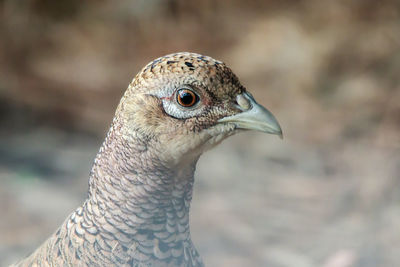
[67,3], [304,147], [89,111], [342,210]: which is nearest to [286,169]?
[304,147]

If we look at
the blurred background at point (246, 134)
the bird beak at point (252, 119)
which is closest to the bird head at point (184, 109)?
the bird beak at point (252, 119)

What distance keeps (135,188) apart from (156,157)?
167 mm

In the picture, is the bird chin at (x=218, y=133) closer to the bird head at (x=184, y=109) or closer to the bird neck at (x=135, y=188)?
the bird head at (x=184, y=109)

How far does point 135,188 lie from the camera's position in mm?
2115

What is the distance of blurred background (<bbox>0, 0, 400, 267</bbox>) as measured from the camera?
476cm

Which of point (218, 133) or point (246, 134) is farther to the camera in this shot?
point (246, 134)

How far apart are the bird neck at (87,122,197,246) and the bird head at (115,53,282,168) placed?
5 cm

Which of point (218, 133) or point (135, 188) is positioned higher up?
point (218, 133)

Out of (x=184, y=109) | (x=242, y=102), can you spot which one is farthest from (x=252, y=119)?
(x=184, y=109)

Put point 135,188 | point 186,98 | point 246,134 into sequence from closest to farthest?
point 186,98, point 135,188, point 246,134

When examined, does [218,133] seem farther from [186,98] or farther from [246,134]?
[246,134]

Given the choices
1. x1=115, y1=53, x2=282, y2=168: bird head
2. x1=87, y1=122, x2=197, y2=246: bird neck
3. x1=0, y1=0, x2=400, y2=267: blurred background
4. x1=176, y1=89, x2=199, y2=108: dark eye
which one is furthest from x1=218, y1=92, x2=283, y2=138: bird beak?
x1=0, y1=0, x2=400, y2=267: blurred background

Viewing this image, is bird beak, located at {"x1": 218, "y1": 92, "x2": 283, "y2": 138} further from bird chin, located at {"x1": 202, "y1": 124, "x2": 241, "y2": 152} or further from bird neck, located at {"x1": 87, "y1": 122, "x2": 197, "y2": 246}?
bird neck, located at {"x1": 87, "y1": 122, "x2": 197, "y2": 246}

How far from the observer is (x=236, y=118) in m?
2.08
